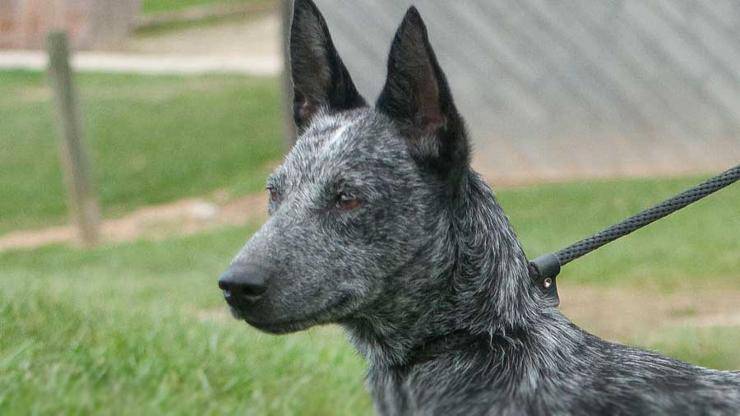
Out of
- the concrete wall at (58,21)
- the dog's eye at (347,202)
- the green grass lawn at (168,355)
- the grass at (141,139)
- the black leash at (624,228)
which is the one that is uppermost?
the concrete wall at (58,21)

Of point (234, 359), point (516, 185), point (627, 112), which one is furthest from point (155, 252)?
point (234, 359)

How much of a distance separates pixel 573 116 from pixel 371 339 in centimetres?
1324

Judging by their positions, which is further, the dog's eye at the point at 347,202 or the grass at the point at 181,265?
the grass at the point at 181,265

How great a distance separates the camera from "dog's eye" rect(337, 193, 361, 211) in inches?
151

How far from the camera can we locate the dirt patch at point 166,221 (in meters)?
16.2

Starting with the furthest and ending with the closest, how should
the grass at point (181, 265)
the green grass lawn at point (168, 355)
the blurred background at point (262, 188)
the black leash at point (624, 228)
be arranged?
the blurred background at point (262, 188) < the grass at point (181, 265) < the green grass lawn at point (168, 355) < the black leash at point (624, 228)

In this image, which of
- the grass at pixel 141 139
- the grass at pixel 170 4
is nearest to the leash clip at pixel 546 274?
the grass at pixel 141 139

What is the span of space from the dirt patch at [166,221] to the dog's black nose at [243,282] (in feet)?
40.0

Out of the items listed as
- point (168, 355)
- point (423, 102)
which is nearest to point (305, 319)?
point (423, 102)

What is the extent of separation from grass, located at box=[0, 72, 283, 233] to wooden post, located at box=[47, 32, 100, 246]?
77.9 inches

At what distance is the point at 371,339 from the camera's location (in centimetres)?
390

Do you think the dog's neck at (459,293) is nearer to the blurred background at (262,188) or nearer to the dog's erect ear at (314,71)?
the dog's erect ear at (314,71)

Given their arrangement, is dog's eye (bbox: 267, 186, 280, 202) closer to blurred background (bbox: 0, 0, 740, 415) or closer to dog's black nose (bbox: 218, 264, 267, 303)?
dog's black nose (bbox: 218, 264, 267, 303)

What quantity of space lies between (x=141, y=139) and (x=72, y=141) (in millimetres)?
5844
